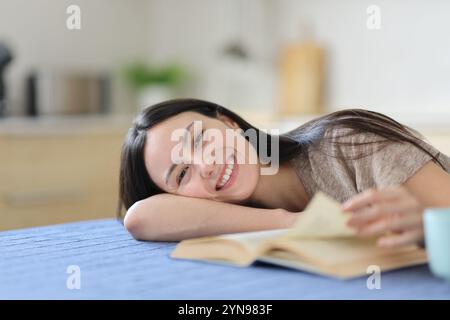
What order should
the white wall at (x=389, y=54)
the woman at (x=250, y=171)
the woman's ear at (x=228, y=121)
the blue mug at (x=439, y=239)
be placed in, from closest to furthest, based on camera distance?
1. the blue mug at (x=439, y=239)
2. the woman at (x=250, y=171)
3. the woman's ear at (x=228, y=121)
4. the white wall at (x=389, y=54)

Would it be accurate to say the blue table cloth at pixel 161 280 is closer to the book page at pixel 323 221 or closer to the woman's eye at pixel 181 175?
the book page at pixel 323 221

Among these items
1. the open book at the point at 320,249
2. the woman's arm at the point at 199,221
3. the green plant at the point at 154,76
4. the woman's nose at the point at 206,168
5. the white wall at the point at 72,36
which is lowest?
the woman's arm at the point at 199,221

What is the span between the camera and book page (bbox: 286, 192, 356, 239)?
88 centimetres

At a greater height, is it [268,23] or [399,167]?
[268,23]

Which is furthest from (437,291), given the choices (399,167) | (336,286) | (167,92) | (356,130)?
(167,92)

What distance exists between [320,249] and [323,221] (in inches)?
1.4

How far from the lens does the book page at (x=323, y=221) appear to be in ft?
2.89

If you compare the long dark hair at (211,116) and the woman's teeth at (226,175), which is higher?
the long dark hair at (211,116)

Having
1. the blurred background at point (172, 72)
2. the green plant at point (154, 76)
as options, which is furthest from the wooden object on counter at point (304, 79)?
the green plant at point (154, 76)

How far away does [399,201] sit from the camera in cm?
90

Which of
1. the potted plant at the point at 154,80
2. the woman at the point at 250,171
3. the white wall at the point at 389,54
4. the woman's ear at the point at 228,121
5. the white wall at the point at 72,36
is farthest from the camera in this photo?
the potted plant at the point at 154,80

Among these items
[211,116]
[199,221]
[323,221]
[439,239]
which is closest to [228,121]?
[211,116]

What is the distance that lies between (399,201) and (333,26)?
2.33m
